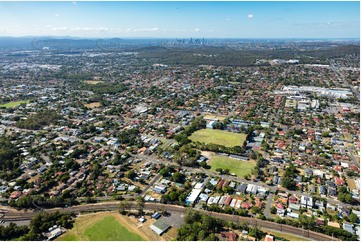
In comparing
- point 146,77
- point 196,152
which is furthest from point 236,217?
point 146,77

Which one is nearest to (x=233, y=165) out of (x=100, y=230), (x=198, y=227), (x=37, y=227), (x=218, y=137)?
(x=218, y=137)

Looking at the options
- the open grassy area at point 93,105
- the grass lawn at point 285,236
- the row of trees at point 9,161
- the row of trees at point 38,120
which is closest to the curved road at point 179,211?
the grass lawn at point 285,236

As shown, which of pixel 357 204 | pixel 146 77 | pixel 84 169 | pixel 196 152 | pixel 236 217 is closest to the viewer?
pixel 236 217

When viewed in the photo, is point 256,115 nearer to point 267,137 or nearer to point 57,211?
point 267,137

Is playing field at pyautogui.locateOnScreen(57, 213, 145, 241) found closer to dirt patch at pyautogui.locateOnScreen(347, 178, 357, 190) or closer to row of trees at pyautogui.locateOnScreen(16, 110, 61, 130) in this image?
dirt patch at pyautogui.locateOnScreen(347, 178, 357, 190)

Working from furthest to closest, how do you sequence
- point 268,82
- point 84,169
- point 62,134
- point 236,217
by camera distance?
1. point 268,82
2. point 62,134
3. point 84,169
4. point 236,217

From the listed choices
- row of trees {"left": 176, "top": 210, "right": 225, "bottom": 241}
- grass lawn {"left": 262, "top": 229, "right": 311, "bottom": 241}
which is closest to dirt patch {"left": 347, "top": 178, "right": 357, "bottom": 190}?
grass lawn {"left": 262, "top": 229, "right": 311, "bottom": 241}
